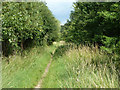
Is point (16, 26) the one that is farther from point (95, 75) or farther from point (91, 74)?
point (95, 75)

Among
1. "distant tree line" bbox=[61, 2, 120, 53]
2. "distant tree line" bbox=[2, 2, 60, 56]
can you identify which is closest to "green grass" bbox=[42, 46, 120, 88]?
"distant tree line" bbox=[61, 2, 120, 53]

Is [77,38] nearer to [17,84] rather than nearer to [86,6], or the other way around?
[86,6]

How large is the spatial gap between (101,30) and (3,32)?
22.6 ft

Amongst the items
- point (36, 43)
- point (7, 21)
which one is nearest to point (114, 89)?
point (7, 21)

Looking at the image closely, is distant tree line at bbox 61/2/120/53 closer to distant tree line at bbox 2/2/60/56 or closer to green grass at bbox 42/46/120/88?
green grass at bbox 42/46/120/88

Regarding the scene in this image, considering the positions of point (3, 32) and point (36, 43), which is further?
point (36, 43)

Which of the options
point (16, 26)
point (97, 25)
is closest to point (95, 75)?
point (16, 26)

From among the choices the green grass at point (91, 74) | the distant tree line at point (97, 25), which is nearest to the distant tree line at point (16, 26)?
the distant tree line at point (97, 25)

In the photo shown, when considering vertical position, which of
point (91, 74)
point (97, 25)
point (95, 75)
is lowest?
point (91, 74)

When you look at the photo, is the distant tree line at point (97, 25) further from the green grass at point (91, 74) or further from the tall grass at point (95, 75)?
the tall grass at point (95, 75)

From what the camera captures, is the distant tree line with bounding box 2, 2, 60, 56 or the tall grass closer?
the tall grass

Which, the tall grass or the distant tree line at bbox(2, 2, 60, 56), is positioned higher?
the distant tree line at bbox(2, 2, 60, 56)

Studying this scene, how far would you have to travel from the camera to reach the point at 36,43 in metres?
16.1

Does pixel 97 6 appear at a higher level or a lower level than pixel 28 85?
higher
